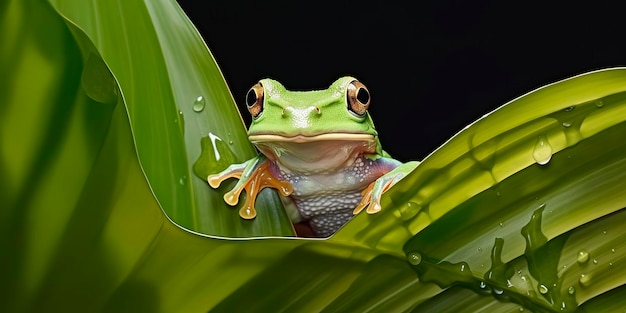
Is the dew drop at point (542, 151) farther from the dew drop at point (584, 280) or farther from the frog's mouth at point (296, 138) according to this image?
the frog's mouth at point (296, 138)

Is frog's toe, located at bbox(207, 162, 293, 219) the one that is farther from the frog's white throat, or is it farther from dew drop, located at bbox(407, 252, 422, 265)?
dew drop, located at bbox(407, 252, 422, 265)

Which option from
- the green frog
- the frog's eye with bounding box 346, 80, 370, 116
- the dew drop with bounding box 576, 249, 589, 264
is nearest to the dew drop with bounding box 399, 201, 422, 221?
the dew drop with bounding box 576, 249, 589, 264

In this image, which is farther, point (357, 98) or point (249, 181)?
point (357, 98)

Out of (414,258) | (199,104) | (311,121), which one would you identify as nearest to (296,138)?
(311,121)

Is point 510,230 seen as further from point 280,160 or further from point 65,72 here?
point 280,160

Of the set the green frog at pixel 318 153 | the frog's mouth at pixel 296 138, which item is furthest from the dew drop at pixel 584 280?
the frog's mouth at pixel 296 138

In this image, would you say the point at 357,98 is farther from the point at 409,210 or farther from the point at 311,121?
the point at 409,210

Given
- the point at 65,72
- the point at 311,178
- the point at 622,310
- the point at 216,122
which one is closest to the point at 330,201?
the point at 311,178
